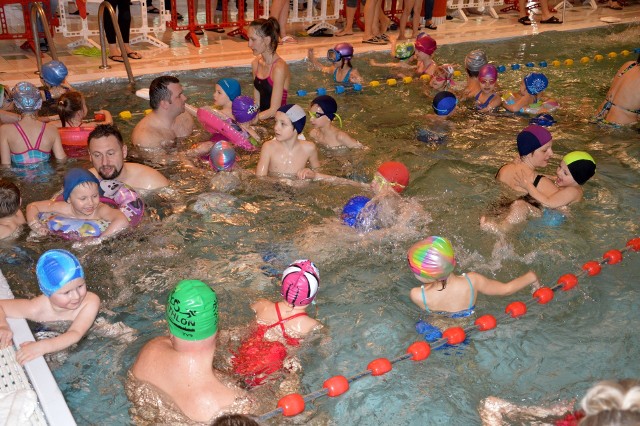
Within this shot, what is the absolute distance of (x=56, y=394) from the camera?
363 centimetres

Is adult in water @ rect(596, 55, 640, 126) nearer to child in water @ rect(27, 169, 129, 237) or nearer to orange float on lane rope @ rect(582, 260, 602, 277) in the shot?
orange float on lane rope @ rect(582, 260, 602, 277)

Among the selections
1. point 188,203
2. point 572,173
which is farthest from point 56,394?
point 572,173

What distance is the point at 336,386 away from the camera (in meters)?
3.93

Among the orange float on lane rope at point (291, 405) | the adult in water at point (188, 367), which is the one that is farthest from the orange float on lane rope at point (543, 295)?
the adult in water at point (188, 367)

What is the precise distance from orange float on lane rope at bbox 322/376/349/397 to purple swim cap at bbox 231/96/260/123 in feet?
13.4

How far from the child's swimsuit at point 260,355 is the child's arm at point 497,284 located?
124 centimetres

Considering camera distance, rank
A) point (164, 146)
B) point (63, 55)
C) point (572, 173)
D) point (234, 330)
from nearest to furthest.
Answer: point (234, 330) < point (572, 173) < point (164, 146) < point (63, 55)

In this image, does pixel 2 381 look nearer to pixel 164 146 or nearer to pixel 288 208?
pixel 288 208

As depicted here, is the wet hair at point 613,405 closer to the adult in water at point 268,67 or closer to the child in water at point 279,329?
the child in water at point 279,329

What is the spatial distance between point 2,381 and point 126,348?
0.90 m

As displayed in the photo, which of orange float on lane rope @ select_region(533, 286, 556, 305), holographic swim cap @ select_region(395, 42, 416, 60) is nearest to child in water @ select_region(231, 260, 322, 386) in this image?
orange float on lane rope @ select_region(533, 286, 556, 305)

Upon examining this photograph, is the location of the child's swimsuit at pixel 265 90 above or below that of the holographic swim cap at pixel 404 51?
below

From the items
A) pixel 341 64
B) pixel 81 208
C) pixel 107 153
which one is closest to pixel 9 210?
pixel 81 208

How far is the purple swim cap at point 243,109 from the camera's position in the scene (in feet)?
24.1
